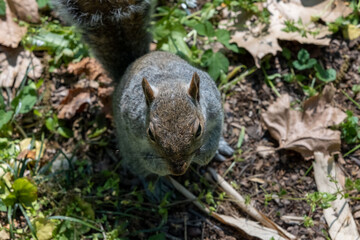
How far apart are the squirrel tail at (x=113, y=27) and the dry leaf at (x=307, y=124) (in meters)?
0.89

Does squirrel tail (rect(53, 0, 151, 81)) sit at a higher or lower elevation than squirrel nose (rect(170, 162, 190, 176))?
higher

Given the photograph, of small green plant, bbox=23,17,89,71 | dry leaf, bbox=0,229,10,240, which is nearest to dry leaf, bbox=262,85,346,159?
small green plant, bbox=23,17,89,71

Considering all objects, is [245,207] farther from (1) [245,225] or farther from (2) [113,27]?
(2) [113,27]

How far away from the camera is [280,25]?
296 cm

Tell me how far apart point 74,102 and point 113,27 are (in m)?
0.66

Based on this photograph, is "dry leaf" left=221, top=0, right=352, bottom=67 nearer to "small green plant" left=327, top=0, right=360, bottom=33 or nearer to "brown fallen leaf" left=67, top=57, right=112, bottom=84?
"small green plant" left=327, top=0, right=360, bottom=33

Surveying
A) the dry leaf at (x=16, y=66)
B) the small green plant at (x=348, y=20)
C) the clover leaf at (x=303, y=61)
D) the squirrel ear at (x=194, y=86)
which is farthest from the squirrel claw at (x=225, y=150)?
the dry leaf at (x=16, y=66)

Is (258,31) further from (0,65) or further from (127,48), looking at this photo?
(0,65)

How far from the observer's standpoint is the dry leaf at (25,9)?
3051 millimetres

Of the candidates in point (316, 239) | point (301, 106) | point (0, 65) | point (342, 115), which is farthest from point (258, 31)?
point (0, 65)

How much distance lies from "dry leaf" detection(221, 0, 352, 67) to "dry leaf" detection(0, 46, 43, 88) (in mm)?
1319

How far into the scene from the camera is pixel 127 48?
261cm

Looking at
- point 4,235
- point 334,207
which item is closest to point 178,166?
point 334,207

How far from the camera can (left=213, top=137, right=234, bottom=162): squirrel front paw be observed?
8.84 feet
